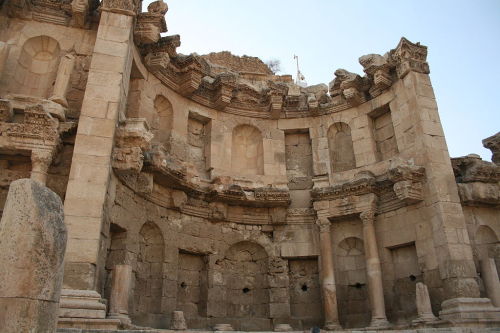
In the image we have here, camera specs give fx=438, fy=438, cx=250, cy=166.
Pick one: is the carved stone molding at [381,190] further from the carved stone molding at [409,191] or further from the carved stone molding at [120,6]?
the carved stone molding at [120,6]

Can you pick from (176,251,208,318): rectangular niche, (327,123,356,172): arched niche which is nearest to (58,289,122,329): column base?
(176,251,208,318): rectangular niche

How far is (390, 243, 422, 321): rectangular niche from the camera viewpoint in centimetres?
1169

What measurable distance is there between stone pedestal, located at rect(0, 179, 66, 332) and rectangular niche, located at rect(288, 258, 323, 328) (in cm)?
979

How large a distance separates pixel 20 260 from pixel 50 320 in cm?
65

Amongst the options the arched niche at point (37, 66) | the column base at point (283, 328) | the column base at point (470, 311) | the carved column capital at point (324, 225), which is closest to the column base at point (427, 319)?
the column base at point (470, 311)

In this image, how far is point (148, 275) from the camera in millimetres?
11375

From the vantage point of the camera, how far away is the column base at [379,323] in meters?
11.2

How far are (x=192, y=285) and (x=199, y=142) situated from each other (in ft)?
15.1

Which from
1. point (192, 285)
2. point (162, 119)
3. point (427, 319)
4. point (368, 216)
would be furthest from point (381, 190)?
point (162, 119)

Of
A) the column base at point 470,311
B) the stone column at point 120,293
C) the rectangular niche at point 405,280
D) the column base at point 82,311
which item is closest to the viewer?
the column base at point 82,311

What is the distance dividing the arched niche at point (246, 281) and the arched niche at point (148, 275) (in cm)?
228

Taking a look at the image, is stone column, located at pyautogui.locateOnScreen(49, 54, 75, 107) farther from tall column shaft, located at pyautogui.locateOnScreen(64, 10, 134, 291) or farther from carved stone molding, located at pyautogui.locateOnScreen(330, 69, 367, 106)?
carved stone molding, located at pyautogui.locateOnScreen(330, 69, 367, 106)

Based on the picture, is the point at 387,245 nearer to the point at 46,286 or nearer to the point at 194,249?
the point at 194,249

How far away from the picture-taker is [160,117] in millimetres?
13430
